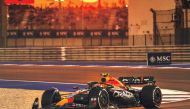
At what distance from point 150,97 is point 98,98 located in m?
1.67

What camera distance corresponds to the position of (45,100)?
40.2ft

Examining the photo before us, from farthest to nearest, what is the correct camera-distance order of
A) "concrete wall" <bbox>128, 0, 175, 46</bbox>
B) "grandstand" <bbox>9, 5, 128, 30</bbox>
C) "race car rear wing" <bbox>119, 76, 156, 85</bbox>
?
"grandstand" <bbox>9, 5, 128, 30</bbox> < "concrete wall" <bbox>128, 0, 175, 46</bbox> < "race car rear wing" <bbox>119, 76, 156, 85</bbox>

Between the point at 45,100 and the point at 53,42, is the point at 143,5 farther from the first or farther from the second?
the point at 45,100

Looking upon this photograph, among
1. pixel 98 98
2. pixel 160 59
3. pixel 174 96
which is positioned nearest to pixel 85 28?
pixel 160 59

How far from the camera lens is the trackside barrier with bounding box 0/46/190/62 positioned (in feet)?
114

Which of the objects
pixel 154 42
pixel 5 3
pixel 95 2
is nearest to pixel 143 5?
pixel 154 42

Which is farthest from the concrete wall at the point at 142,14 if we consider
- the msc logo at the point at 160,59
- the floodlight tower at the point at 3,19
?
the floodlight tower at the point at 3,19

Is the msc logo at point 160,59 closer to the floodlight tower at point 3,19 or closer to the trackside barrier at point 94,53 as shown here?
the trackside barrier at point 94,53

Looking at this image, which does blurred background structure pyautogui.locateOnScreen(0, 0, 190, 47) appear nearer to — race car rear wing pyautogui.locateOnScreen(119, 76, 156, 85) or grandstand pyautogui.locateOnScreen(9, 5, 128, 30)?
grandstand pyautogui.locateOnScreen(9, 5, 128, 30)

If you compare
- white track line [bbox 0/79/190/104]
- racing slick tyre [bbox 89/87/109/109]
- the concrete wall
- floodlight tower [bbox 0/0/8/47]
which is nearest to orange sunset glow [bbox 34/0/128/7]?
floodlight tower [bbox 0/0/8/47]

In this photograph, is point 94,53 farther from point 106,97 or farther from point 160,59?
point 106,97

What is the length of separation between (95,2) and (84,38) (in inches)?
143

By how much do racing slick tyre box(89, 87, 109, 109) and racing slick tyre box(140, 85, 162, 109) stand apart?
122 cm

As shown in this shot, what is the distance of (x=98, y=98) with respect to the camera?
11.4m
